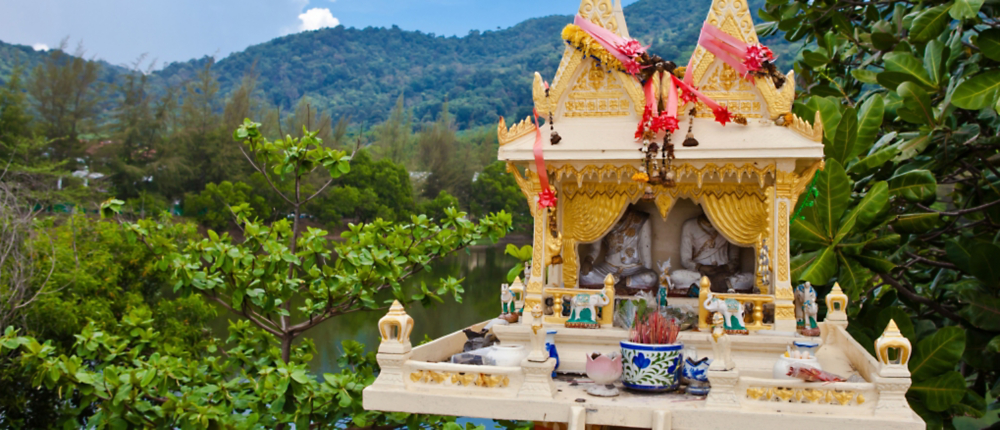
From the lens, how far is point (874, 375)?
4609 mm

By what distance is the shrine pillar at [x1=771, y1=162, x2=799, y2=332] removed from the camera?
19.2 feet

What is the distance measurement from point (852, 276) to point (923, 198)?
116 centimetres

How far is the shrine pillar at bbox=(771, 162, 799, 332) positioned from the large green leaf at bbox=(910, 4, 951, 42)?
2.54 meters

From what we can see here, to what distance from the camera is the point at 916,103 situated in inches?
279

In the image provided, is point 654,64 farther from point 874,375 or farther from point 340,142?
point 340,142

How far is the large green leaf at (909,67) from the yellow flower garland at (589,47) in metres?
2.80

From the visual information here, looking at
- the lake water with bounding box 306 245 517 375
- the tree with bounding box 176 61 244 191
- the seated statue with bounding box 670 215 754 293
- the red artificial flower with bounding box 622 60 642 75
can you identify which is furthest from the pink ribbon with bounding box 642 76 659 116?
the tree with bounding box 176 61 244 191

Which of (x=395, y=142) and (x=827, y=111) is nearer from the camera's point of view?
(x=827, y=111)

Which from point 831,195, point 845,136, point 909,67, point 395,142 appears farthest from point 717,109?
point 395,142

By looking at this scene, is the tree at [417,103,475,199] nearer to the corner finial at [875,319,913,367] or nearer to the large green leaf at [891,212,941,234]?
the large green leaf at [891,212,941,234]

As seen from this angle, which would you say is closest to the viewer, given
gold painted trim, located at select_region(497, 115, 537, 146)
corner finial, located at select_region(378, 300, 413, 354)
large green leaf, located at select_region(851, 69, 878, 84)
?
corner finial, located at select_region(378, 300, 413, 354)

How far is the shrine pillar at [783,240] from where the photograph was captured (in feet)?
19.2

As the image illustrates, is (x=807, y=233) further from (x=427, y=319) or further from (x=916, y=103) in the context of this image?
(x=427, y=319)

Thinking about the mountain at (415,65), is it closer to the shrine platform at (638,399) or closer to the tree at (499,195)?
the tree at (499,195)
